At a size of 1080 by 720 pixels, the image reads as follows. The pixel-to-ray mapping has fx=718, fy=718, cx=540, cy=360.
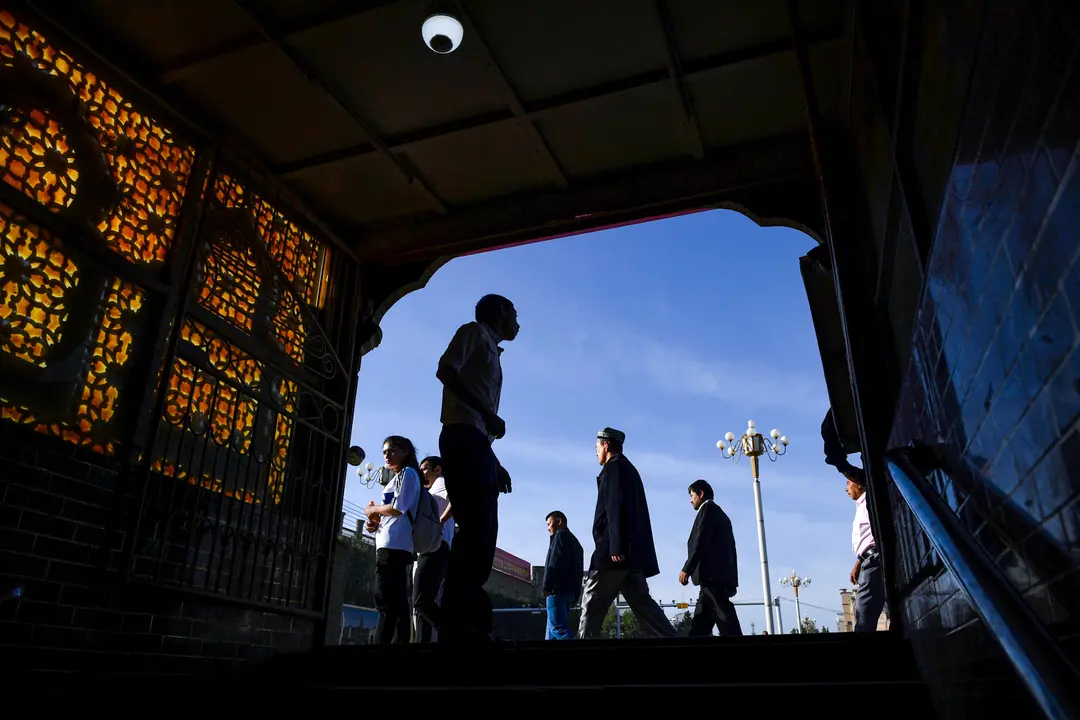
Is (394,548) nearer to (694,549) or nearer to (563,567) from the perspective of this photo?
(563,567)

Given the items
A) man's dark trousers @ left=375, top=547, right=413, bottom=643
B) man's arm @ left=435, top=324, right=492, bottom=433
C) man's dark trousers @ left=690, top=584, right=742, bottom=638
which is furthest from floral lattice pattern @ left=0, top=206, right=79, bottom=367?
man's dark trousers @ left=690, top=584, right=742, bottom=638

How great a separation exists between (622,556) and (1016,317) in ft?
14.7

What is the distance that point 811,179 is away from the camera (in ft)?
15.1

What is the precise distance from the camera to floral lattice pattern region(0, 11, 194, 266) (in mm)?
3504

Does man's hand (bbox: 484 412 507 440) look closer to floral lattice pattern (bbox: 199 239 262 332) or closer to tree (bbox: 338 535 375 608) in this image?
floral lattice pattern (bbox: 199 239 262 332)

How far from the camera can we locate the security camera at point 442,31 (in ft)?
11.9

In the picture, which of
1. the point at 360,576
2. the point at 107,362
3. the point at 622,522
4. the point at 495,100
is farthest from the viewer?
the point at 360,576

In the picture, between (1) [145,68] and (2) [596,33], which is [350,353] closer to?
(1) [145,68]

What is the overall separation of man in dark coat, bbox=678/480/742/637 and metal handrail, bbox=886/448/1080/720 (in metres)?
4.55

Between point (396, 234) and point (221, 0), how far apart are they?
210 centimetres

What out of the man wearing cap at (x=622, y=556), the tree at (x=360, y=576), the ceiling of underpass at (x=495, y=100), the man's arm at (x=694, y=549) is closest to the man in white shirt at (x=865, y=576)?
the man's arm at (x=694, y=549)

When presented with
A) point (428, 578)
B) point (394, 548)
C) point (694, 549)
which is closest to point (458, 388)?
point (394, 548)

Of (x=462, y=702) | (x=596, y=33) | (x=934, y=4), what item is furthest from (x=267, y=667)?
(x=934, y=4)

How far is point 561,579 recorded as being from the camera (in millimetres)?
6930
